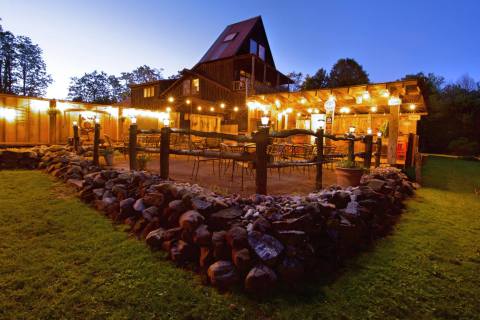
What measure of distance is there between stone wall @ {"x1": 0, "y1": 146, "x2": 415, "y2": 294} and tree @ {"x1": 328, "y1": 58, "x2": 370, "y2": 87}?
27.2 m

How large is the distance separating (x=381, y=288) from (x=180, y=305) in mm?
1825

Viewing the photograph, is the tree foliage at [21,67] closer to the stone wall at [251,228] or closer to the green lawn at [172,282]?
the green lawn at [172,282]

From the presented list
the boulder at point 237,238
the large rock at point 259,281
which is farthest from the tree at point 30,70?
the large rock at point 259,281

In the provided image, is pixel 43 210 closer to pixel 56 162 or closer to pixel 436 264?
pixel 56 162

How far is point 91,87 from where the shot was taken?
4738 centimetres

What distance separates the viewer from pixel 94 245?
323cm

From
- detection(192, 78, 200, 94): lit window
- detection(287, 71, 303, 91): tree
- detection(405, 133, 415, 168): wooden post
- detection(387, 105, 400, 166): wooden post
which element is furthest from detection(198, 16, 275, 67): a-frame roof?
detection(405, 133, 415, 168): wooden post

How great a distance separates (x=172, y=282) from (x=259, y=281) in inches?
31.7

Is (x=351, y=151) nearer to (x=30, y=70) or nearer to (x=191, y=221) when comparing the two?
(x=191, y=221)

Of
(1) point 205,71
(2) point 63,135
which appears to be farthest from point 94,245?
(1) point 205,71

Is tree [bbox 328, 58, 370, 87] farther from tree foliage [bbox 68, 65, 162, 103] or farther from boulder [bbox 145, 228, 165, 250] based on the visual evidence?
tree foliage [bbox 68, 65, 162, 103]

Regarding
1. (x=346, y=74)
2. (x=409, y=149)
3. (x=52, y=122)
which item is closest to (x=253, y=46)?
(x=346, y=74)

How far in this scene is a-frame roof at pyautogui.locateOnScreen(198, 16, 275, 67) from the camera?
21.0 m

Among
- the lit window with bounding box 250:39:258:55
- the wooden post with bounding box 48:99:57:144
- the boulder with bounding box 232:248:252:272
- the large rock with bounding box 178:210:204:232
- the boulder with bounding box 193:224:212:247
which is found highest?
the lit window with bounding box 250:39:258:55
